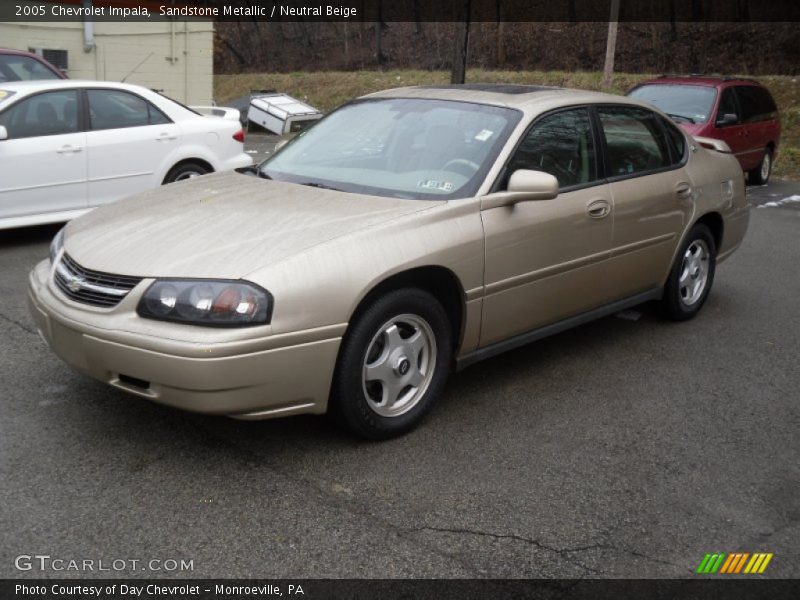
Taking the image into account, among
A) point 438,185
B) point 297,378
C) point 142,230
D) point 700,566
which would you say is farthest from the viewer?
point 438,185

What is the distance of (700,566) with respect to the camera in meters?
3.19

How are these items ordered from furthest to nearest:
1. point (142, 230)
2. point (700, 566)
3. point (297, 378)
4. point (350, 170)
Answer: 1. point (350, 170)
2. point (142, 230)
3. point (297, 378)
4. point (700, 566)

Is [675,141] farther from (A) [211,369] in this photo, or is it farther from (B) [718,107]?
(B) [718,107]

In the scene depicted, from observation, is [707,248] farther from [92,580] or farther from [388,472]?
[92,580]

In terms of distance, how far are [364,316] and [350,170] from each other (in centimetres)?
118

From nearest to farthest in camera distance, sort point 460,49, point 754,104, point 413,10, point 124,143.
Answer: point 124,143 → point 754,104 → point 460,49 → point 413,10

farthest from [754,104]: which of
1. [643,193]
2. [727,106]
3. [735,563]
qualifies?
[735,563]

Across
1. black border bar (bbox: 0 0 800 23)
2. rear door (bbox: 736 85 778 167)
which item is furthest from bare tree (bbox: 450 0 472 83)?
rear door (bbox: 736 85 778 167)

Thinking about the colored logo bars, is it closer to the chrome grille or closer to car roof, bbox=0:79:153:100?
the chrome grille

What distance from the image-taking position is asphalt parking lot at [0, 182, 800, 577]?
317cm

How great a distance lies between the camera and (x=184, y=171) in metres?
8.77

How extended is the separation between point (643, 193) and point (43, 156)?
502 centimetres

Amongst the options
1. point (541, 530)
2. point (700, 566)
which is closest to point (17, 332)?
point (541, 530)

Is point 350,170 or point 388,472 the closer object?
point 388,472
